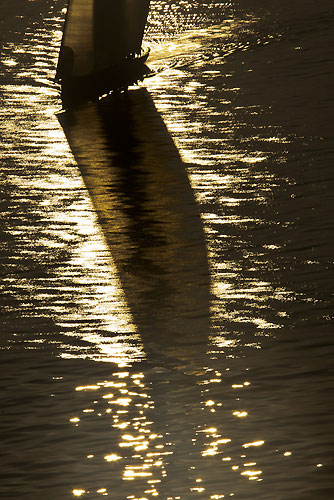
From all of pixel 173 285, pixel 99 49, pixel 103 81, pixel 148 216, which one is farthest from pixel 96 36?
pixel 173 285

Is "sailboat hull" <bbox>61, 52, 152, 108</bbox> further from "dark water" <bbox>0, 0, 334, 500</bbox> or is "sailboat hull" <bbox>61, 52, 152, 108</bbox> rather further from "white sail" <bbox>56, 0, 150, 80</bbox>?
"dark water" <bbox>0, 0, 334, 500</bbox>

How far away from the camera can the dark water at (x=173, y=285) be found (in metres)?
10.9

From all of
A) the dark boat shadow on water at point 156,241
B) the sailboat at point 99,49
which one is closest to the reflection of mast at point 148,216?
the dark boat shadow on water at point 156,241

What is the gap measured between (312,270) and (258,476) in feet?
16.0

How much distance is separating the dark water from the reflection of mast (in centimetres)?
4

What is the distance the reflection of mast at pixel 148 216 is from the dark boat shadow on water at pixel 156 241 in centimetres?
1

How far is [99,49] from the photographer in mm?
26844

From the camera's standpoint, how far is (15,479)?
421 inches

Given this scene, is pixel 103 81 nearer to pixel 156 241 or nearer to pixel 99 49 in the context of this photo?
pixel 99 49

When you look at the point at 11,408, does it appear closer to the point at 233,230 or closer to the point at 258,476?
the point at 258,476

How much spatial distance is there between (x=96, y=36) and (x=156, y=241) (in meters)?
11.0

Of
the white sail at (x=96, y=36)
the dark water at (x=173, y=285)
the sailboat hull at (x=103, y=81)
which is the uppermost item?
the white sail at (x=96, y=36)

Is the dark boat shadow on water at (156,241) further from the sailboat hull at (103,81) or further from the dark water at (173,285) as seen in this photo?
the sailboat hull at (103,81)

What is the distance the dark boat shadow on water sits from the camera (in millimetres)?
11969
